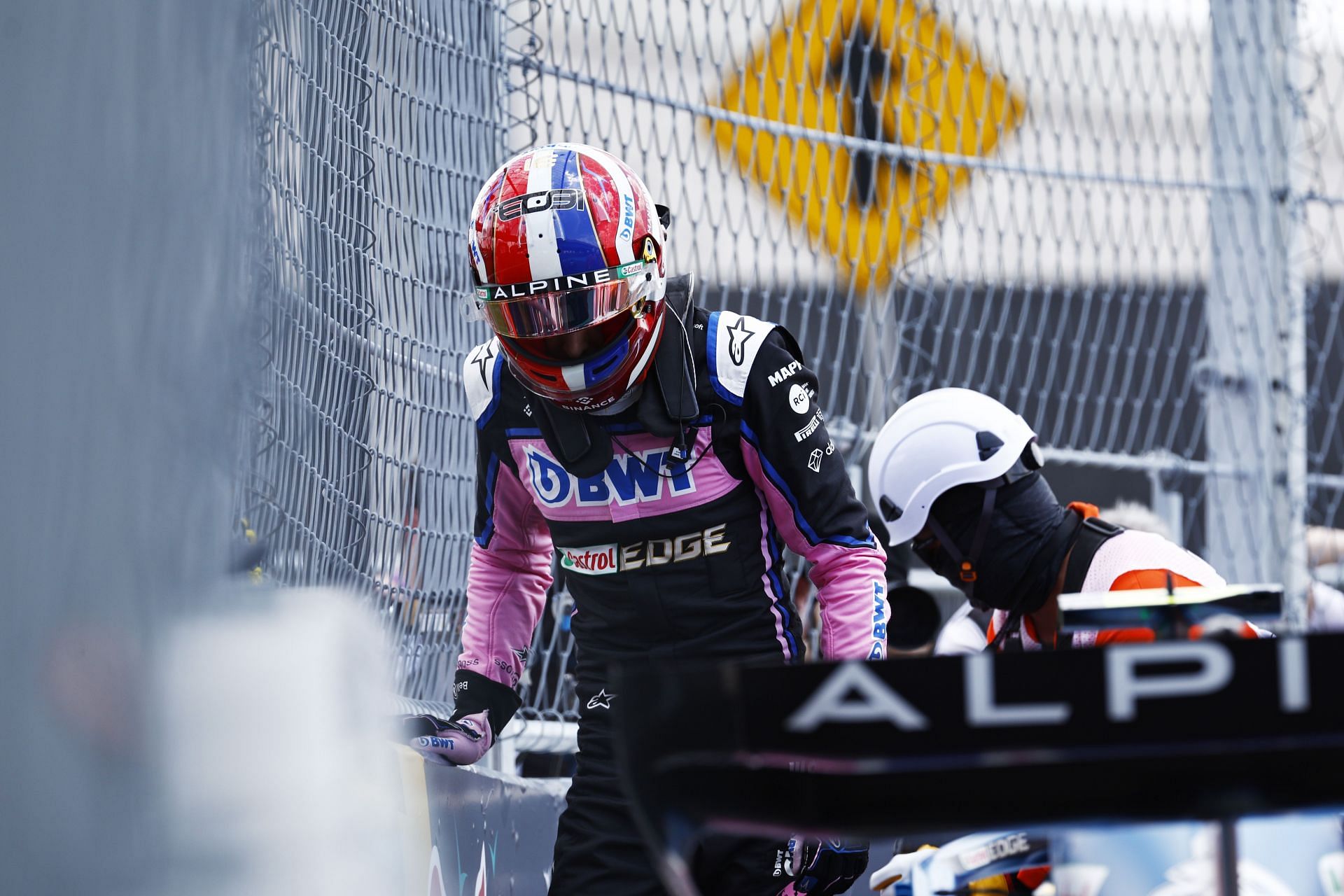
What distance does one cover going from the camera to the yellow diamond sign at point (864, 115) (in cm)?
439

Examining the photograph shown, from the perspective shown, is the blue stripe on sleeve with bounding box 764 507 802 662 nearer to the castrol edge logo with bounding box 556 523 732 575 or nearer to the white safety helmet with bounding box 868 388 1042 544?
the castrol edge logo with bounding box 556 523 732 575

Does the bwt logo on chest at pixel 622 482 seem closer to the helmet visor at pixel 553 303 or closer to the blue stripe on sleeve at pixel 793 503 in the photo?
the blue stripe on sleeve at pixel 793 503

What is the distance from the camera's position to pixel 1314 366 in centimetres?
1007

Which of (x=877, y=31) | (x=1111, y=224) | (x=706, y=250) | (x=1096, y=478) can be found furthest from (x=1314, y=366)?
(x=706, y=250)

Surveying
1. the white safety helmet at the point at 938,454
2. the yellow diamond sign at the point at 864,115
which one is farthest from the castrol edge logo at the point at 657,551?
the yellow diamond sign at the point at 864,115

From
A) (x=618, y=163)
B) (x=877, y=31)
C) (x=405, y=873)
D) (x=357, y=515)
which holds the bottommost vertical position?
(x=405, y=873)

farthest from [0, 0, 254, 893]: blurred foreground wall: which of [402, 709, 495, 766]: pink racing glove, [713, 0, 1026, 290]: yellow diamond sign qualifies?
[713, 0, 1026, 290]: yellow diamond sign

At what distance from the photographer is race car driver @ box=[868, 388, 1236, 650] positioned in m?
3.14

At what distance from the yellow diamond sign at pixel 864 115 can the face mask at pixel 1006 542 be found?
138 cm

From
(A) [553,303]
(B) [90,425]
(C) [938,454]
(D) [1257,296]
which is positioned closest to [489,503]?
(A) [553,303]

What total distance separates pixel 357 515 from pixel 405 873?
53 centimetres

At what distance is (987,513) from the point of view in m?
3.23

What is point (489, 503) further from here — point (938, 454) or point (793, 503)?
point (938, 454)

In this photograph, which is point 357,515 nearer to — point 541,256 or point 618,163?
point 541,256
